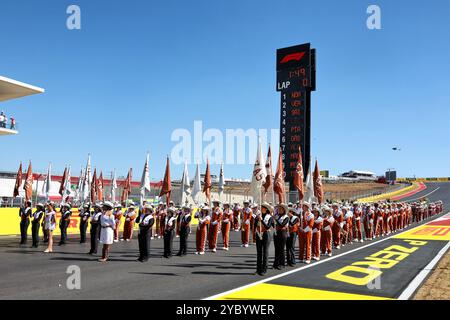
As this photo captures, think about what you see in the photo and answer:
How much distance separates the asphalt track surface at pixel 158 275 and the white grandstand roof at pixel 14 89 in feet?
21.0

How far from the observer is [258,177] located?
15.3 meters

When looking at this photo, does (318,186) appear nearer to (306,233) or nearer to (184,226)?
(306,233)

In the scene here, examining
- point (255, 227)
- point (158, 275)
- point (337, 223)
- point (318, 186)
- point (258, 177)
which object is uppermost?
point (258, 177)

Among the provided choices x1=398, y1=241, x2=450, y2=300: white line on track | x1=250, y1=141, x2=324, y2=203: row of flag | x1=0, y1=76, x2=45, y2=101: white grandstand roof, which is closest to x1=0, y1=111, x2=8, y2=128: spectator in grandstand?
x1=0, y1=76, x2=45, y2=101: white grandstand roof

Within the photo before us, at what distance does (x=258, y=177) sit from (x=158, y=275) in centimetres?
664

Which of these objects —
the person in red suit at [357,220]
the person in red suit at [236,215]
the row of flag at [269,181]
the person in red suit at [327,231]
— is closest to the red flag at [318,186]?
the row of flag at [269,181]

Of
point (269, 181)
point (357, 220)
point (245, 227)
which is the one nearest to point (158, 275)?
point (245, 227)

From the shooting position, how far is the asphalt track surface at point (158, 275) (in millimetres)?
7714

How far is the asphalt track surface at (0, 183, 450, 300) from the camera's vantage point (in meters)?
7.71

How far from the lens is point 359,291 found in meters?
8.07

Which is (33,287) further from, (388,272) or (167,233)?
(388,272)

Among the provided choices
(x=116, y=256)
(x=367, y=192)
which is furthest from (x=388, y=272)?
(x=367, y=192)
